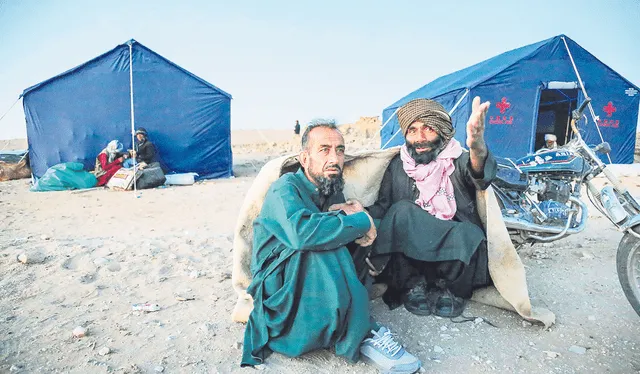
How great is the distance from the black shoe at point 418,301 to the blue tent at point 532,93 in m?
6.59

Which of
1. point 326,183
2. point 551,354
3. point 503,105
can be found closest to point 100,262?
point 326,183

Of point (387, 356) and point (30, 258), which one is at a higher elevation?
point (387, 356)

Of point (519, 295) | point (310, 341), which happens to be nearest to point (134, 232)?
point (310, 341)

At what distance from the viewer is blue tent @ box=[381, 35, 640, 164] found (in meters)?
9.19

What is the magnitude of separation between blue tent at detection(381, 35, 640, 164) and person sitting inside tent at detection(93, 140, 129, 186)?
259 inches

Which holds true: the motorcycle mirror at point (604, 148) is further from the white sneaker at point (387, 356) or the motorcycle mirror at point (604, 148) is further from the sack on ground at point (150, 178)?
the sack on ground at point (150, 178)

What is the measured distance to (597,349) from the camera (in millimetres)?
2084

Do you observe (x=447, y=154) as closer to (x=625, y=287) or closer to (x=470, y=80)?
(x=625, y=287)

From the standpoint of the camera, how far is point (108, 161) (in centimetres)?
914

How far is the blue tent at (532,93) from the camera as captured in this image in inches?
362

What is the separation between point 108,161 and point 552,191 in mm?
9315

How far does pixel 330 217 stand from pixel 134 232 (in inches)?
142

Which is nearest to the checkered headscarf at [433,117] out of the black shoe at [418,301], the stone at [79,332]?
the black shoe at [418,301]

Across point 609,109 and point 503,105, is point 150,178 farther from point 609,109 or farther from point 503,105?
point 609,109
